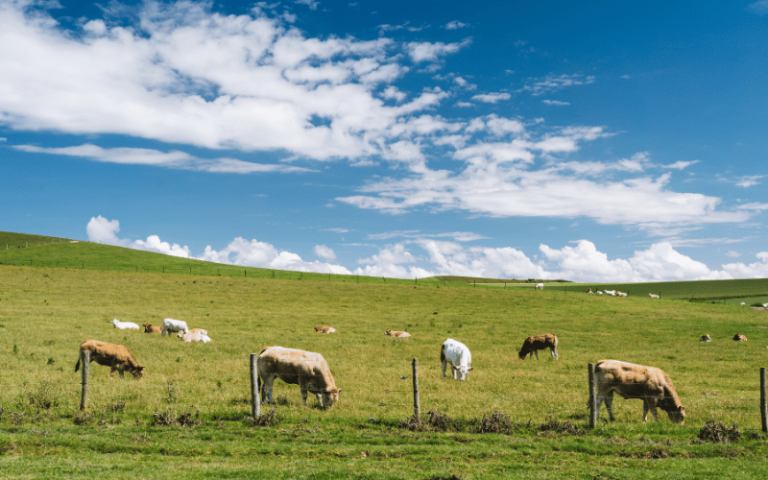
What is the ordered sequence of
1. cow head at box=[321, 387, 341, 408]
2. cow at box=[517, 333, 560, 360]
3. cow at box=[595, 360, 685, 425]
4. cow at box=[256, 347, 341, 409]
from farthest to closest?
cow at box=[517, 333, 560, 360]
cow at box=[256, 347, 341, 409]
cow head at box=[321, 387, 341, 408]
cow at box=[595, 360, 685, 425]

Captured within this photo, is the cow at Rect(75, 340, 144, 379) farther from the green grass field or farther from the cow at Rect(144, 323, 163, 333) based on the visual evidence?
the cow at Rect(144, 323, 163, 333)

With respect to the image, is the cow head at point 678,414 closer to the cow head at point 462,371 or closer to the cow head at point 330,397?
the cow head at point 462,371

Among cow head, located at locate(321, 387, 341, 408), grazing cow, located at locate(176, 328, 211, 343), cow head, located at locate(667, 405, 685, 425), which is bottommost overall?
cow head, located at locate(667, 405, 685, 425)

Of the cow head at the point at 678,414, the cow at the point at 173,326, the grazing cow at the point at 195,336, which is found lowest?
the cow head at the point at 678,414

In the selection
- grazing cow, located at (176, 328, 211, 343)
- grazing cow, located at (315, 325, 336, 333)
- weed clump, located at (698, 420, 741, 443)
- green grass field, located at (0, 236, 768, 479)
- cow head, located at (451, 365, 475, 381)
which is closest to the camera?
green grass field, located at (0, 236, 768, 479)

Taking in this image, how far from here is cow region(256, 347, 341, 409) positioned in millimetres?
14641

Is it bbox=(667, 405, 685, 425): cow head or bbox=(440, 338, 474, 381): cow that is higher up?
bbox=(440, 338, 474, 381): cow

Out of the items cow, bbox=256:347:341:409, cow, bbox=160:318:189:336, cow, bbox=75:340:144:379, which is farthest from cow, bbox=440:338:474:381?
cow, bbox=160:318:189:336

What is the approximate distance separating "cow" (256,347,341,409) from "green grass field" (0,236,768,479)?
1.78 ft

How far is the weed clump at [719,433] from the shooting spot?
11.8 meters

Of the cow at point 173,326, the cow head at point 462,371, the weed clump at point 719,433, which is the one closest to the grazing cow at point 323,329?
the cow at point 173,326

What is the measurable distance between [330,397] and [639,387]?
30.2 ft

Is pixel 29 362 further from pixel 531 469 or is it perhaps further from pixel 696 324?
pixel 696 324

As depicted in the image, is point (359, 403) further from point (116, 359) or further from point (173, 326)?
point (173, 326)
